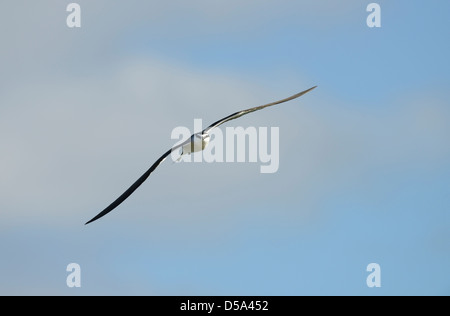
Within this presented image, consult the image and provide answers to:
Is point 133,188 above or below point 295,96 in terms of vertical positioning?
below

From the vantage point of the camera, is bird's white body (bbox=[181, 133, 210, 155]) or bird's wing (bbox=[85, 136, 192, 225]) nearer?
bird's wing (bbox=[85, 136, 192, 225])

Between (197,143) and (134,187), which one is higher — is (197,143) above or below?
above

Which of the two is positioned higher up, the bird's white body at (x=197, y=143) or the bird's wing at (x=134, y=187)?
the bird's white body at (x=197, y=143)

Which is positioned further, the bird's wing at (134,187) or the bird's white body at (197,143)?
the bird's white body at (197,143)

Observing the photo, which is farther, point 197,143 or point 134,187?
point 197,143

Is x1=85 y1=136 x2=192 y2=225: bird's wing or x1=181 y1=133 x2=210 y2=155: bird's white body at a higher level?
x1=181 y1=133 x2=210 y2=155: bird's white body
